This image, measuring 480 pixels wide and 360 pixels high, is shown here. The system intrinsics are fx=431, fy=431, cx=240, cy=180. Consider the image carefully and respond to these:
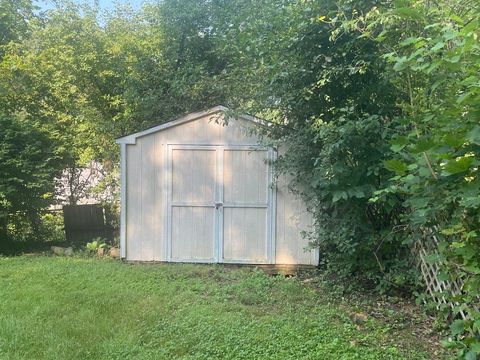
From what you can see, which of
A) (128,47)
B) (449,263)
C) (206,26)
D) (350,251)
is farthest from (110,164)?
(449,263)

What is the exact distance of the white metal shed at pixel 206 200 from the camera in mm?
6566

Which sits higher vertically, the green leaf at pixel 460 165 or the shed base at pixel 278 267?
the green leaf at pixel 460 165

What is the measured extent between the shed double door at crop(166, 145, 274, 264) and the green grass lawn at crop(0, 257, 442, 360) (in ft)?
2.74

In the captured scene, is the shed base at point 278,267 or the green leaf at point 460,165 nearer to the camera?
the green leaf at point 460,165

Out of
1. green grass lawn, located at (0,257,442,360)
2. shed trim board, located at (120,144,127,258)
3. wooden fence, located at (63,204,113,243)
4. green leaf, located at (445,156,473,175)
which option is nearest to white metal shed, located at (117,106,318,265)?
shed trim board, located at (120,144,127,258)

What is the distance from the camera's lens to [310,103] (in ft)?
17.1

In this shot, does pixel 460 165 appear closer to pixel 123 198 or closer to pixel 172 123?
pixel 172 123

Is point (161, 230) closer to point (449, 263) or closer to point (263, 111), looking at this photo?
point (263, 111)

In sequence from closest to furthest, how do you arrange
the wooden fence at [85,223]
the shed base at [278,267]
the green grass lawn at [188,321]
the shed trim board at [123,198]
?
the green grass lawn at [188,321] → the shed base at [278,267] → the shed trim board at [123,198] → the wooden fence at [85,223]

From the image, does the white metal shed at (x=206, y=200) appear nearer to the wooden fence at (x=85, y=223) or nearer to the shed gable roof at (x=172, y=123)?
the shed gable roof at (x=172, y=123)

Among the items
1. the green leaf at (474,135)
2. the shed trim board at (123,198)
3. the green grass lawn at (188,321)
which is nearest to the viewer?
the green leaf at (474,135)

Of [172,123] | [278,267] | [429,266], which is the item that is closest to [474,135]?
[429,266]

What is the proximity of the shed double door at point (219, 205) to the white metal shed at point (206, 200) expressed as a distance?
2cm

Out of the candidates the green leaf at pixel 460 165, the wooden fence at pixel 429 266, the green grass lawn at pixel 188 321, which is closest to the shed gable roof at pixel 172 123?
the green grass lawn at pixel 188 321
